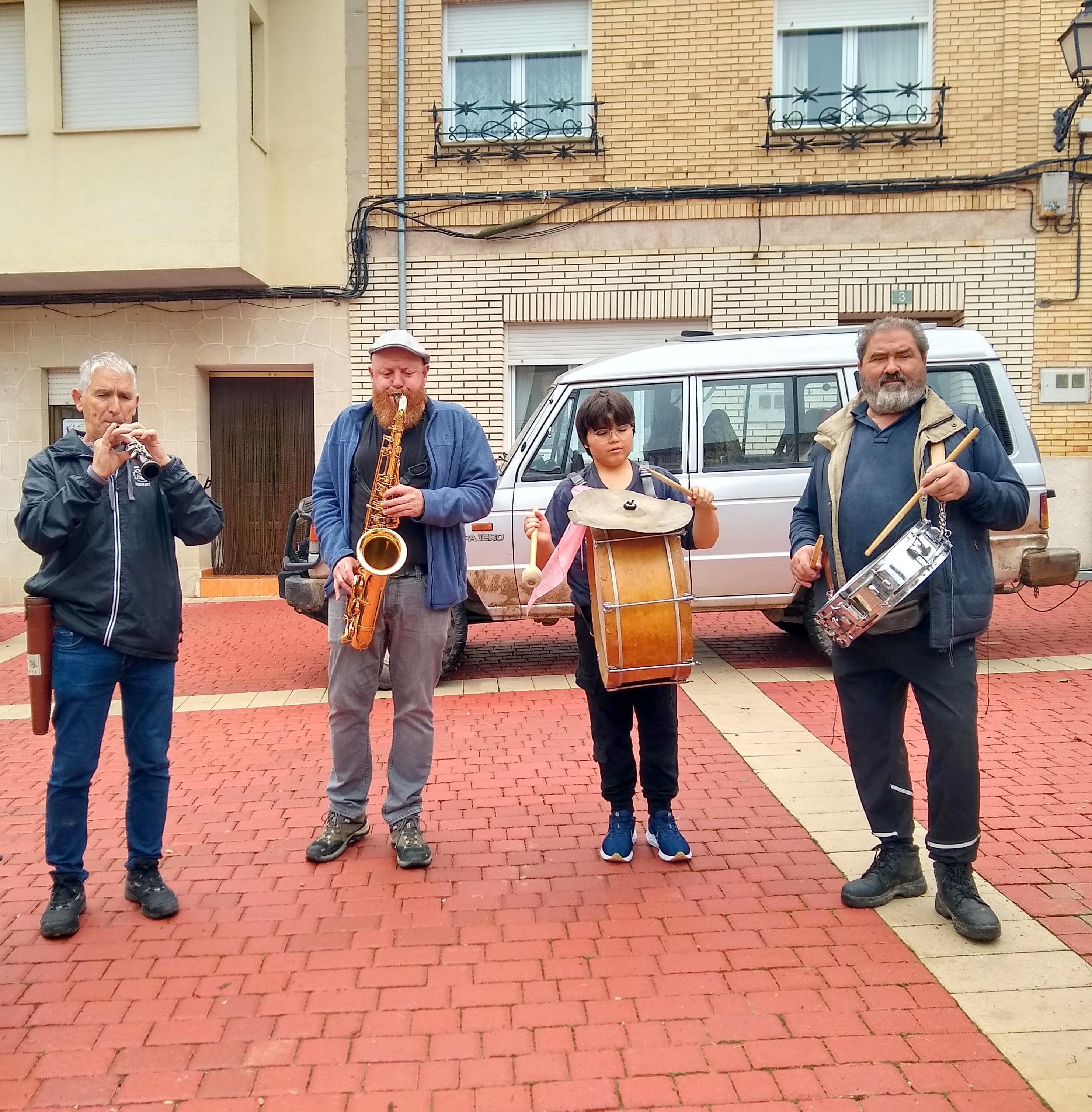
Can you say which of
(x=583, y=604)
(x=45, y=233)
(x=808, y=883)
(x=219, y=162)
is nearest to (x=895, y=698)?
(x=808, y=883)

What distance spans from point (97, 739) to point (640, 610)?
1.99 meters

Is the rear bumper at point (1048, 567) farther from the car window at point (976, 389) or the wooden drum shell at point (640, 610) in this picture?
the wooden drum shell at point (640, 610)

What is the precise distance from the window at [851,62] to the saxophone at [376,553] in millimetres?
9469

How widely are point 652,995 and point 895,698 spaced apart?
1.39 meters

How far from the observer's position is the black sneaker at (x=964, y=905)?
3568 mm

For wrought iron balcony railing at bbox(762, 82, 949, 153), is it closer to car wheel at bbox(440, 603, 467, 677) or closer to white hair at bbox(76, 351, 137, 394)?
car wheel at bbox(440, 603, 467, 677)

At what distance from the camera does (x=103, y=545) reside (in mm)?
3883

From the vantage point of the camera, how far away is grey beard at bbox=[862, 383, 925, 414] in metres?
3.74

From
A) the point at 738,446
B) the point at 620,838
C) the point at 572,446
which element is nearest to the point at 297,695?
the point at 572,446

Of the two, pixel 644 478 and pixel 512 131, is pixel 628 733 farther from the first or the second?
pixel 512 131

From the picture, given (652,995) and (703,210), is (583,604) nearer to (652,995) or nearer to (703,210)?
(652,995)

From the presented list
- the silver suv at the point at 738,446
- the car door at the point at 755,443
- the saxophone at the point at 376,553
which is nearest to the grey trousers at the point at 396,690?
the saxophone at the point at 376,553

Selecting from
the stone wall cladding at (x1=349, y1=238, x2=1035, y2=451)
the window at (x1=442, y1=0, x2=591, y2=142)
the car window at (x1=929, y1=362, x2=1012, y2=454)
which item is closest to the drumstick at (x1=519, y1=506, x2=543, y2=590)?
the car window at (x1=929, y1=362, x2=1012, y2=454)

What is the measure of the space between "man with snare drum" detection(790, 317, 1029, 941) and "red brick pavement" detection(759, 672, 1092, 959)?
1.21 ft
